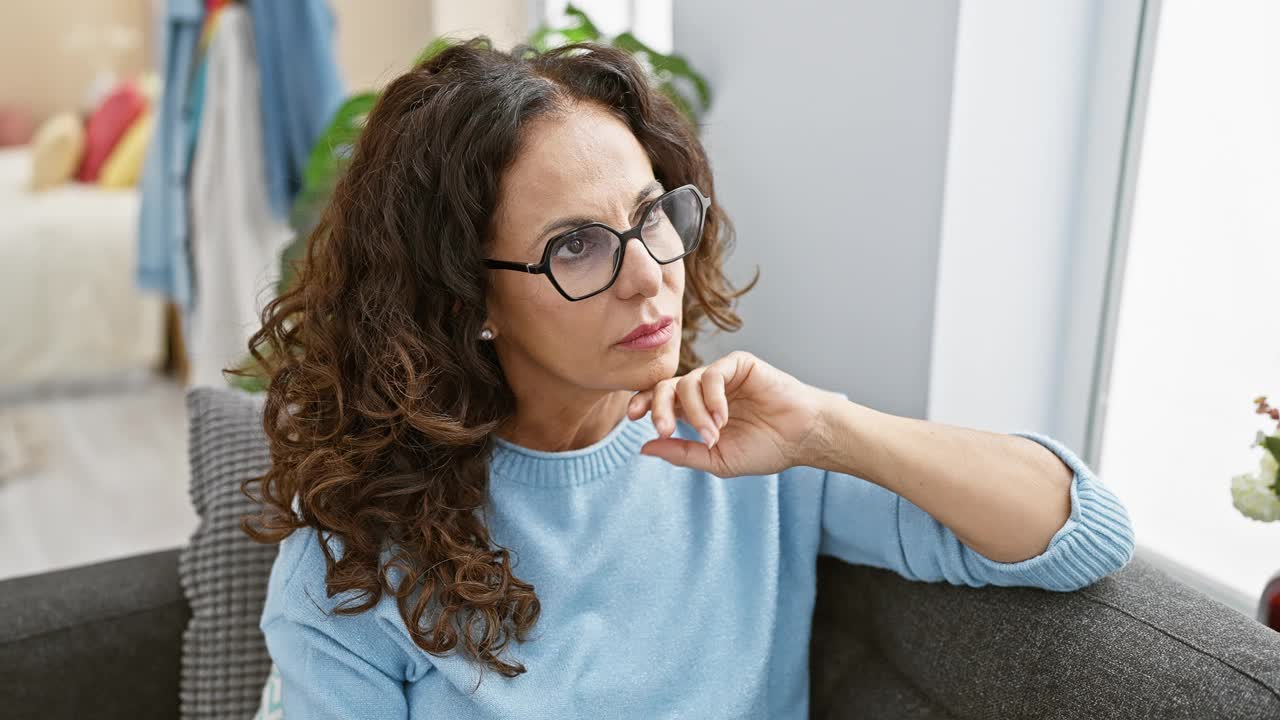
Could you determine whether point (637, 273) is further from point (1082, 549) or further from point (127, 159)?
point (127, 159)

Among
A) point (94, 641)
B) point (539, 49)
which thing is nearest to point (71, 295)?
point (539, 49)

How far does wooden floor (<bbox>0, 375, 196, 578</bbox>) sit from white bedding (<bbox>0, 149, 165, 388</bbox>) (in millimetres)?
168

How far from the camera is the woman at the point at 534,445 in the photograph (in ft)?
3.47

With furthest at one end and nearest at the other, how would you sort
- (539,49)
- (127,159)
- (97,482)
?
(127,159) < (97,482) < (539,49)

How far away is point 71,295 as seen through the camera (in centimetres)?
430

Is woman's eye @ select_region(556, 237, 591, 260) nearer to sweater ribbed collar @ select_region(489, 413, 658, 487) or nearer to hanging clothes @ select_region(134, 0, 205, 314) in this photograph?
sweater ribbed collar @ select_region(489, 413, 658, 487)

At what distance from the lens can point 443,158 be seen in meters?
1.08

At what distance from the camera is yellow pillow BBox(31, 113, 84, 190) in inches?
194

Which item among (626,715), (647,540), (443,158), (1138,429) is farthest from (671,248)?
(1138,429)

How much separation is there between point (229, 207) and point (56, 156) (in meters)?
2.58

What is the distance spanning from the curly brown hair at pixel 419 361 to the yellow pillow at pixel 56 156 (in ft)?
14.8

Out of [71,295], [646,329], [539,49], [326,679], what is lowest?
[71,295]

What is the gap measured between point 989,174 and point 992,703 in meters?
0.73

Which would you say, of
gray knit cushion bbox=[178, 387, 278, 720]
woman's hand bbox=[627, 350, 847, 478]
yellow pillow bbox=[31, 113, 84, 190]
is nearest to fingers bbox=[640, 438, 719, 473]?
woman's hand bbox=[627, 350, 847, 478]
